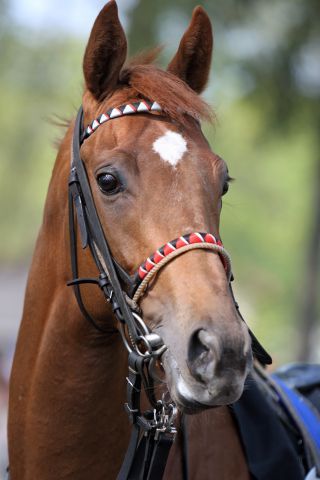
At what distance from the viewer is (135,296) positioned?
280cm

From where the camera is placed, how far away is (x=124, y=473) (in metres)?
3.01

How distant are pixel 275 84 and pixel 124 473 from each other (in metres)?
10.4

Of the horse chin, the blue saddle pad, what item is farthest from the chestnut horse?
the blue saddle pad

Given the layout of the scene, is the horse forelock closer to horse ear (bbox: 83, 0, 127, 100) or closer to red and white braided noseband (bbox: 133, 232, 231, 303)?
horse ear (bbox: 83, 0, 127, 100)

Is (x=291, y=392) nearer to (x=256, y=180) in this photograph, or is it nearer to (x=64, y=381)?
(x=64, y=381)

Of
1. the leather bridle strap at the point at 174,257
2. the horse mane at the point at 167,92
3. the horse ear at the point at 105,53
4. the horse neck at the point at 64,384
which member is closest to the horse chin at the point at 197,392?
the leather bridle strap at the point at 174,257

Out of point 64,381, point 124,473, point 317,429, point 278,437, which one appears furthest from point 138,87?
point 317,429

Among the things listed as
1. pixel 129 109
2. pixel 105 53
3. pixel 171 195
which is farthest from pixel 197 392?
pixel 105 53

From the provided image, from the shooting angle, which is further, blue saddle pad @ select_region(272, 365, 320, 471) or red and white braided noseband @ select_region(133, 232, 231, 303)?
blue saddle pad @ select_region(272, 365, 320, 471)

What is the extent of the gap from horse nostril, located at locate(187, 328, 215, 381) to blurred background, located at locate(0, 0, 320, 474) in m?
1.10

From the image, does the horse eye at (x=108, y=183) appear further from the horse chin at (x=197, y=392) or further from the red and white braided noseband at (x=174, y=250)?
the horse chin at (x=197, y=392)

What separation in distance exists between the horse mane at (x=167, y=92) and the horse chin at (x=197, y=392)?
43.7 inches

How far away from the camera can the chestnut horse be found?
2523 millimetres

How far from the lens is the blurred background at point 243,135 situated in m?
12.1
